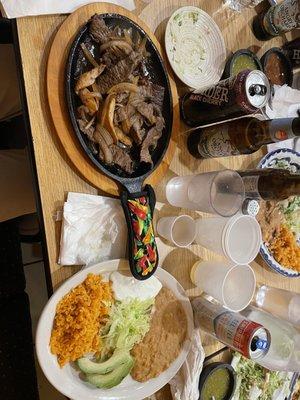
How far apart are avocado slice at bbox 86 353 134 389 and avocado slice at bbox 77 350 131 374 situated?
0.04ft

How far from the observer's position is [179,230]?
1452 mm

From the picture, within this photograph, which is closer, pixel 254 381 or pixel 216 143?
pixel 216 143

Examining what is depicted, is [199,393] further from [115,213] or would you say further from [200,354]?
[115,213]

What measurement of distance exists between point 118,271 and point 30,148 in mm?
463

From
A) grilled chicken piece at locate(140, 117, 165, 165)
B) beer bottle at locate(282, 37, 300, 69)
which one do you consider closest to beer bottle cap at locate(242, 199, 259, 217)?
grilled chicken piece at locate(140, 117, 165, 165)

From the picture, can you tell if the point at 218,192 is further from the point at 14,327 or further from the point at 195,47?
the point at 14,327

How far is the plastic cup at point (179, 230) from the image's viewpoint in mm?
1411

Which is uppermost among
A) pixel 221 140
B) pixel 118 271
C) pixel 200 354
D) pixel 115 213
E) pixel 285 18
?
pixel 285 18

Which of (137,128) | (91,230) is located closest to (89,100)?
(137,128)

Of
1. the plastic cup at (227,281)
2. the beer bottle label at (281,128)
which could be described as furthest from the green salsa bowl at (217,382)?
the beer bottle label at (281,128)

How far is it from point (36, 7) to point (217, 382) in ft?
4.77

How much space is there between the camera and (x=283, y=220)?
173 cm

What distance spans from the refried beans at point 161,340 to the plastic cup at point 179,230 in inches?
6.9

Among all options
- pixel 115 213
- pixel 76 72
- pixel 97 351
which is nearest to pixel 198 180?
pixel 115 213
